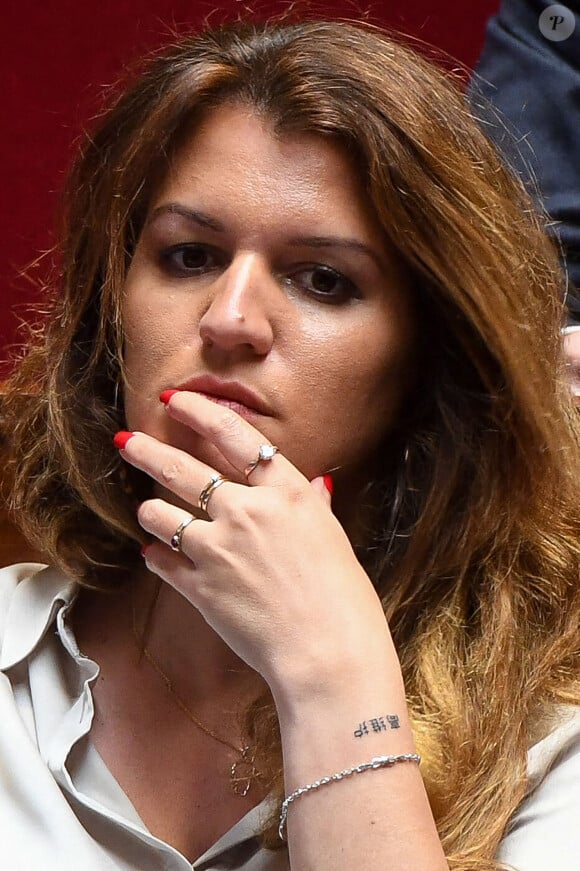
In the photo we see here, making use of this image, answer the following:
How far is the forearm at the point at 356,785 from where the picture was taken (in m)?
0.74

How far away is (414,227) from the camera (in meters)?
0.94

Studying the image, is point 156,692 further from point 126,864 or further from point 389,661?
point 389,661

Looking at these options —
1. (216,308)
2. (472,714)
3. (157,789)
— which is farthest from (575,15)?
(157,789)

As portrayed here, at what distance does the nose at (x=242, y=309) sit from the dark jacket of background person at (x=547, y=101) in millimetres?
560

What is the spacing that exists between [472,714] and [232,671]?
9.4 inches

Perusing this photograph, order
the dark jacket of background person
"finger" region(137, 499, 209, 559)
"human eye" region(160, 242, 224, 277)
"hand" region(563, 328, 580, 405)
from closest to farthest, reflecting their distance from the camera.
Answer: "finger" region(137, 499, 209, 559) < "human eye" region(160, 242, 224, 277) < "hand" region(563, 328, 580, 405) < the dark jacket of background person

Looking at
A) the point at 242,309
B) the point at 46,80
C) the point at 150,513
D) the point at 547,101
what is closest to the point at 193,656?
the point at 150,513

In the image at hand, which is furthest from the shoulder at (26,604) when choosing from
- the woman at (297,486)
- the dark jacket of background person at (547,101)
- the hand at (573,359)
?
the dark jacket of background person at (547,101)

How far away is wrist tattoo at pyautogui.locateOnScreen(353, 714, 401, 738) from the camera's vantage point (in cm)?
77

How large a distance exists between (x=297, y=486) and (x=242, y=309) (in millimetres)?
156

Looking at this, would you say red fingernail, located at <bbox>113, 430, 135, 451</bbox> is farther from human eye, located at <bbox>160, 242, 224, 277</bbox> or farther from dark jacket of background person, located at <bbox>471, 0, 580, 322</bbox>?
dark jacket of background person, located at <bbox>471, 0, 580, 322</bbox>

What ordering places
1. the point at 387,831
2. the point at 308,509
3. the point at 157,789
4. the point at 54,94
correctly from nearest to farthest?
1. the point at 387,831
2. the point at 308,509
3. the point at 157,789
4. the point at 54,94

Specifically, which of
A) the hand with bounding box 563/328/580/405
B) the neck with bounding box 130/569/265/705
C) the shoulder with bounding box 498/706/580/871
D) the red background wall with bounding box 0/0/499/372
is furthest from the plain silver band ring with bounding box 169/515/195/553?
the red background wall with bounding box 0/0/499/372

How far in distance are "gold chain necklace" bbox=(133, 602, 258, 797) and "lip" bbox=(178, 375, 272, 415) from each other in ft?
1.00
